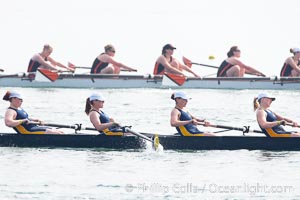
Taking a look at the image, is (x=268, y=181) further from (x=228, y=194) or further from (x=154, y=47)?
(x=154, y=47)

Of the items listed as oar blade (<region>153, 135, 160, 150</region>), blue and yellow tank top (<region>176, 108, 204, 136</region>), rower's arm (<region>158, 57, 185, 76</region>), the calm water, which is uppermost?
rower's arm (<region>158, 57, 185, 76</region>)

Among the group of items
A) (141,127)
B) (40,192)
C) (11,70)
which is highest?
(11,70)

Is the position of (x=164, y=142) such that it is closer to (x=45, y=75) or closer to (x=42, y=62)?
(x=45, y=75)

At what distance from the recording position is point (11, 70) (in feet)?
188

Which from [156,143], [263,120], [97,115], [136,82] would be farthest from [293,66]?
[97,115]

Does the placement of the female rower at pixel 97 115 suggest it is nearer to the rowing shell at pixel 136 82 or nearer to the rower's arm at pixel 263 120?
the rower's arm at pixel 263 120

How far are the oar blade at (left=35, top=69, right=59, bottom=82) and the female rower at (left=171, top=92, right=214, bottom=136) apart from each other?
52.0ft

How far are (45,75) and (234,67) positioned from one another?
6203 millimetres

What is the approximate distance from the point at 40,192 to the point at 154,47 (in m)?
37.4

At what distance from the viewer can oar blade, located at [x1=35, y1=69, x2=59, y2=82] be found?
48.2 meters

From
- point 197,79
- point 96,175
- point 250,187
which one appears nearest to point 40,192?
point 96,175

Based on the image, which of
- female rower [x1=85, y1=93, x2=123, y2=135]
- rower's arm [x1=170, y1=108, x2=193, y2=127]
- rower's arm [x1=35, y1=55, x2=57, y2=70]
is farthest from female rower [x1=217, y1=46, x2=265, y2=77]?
female rower [x1=85, y1=93, x2=123, y2=135]

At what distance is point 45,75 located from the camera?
158 ft

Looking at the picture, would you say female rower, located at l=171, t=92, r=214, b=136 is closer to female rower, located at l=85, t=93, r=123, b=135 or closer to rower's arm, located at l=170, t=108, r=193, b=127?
rower's arm, located at l=170, t=108, r=193, b=127
